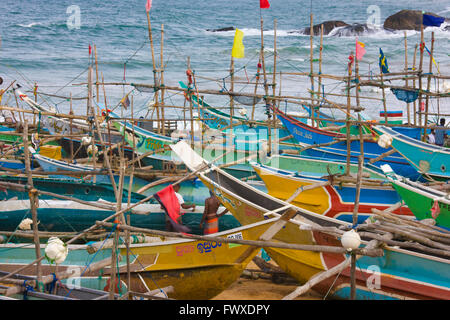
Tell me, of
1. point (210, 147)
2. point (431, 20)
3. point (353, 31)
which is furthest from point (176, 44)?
point (431, 20)

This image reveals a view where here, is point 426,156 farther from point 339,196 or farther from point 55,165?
point 55,165

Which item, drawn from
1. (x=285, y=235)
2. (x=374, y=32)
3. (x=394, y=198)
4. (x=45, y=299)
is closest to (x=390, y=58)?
(x=374, y=32)

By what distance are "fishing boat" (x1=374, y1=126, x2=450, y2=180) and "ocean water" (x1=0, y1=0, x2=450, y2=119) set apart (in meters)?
13.6

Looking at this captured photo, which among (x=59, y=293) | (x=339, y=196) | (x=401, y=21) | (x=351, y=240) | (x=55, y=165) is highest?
(x=401, y=21)

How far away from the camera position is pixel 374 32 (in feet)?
168

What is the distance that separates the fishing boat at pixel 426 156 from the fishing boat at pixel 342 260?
389 centimetres

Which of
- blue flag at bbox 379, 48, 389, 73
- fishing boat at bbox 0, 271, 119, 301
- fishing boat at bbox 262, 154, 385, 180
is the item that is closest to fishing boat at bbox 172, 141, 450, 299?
fishing boat at bbox 0, 271, 119, 301

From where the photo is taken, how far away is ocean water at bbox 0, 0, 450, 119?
3088 cm

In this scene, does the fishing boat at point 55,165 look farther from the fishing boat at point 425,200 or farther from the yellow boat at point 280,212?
the fishing boat at point 425,200

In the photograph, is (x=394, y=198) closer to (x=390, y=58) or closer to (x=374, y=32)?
(x=390, y=58)

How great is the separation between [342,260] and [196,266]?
2050 mm

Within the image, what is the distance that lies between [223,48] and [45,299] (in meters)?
38.2

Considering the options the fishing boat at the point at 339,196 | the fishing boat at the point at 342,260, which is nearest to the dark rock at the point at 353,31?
the fishing boat at the point at 339,196

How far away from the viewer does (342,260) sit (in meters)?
7.03
